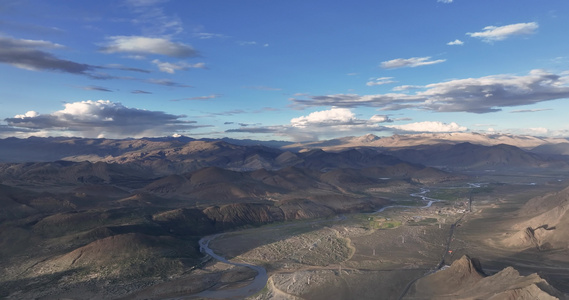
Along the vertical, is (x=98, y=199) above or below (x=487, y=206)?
above

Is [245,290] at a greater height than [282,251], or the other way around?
[282,251]

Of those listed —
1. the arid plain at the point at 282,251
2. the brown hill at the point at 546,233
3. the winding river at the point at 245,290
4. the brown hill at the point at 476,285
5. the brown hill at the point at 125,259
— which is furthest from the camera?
the brown hill at the point at 546,233

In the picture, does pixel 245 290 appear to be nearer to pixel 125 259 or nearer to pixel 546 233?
pixel 125 259

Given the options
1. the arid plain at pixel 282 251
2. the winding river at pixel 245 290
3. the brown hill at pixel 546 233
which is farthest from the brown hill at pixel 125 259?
the brown hill at pixel 546 233

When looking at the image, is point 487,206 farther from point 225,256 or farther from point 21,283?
point 21,283

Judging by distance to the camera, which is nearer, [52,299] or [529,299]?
[529,299]

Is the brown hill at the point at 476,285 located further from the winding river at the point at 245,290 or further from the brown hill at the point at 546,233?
the brown hill at the point at 546,233

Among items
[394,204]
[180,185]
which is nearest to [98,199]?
[180,185]

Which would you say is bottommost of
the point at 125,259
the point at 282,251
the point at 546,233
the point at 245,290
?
the point at 245,290

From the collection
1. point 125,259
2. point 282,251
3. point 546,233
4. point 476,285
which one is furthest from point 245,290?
point 546,233
